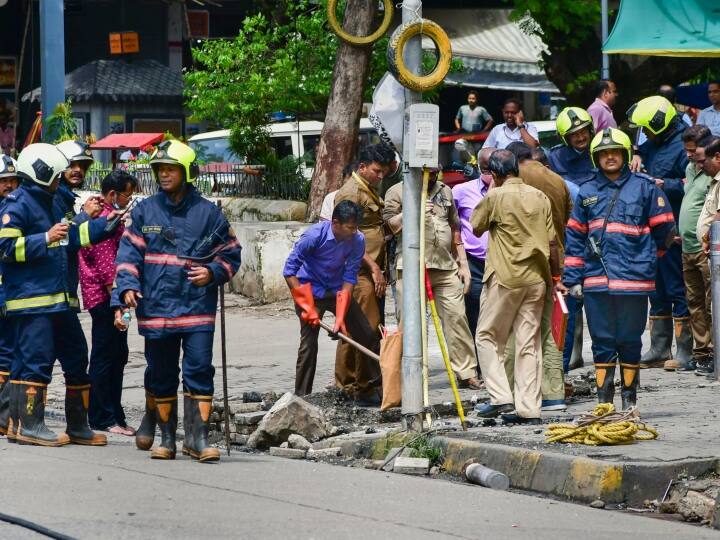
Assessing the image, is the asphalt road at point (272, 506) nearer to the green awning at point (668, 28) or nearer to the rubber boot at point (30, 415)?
the rubber boot at point (30, 415)

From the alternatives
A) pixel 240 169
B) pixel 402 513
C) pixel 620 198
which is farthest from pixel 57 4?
pixel 402 513

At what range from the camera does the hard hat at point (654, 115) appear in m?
11.9

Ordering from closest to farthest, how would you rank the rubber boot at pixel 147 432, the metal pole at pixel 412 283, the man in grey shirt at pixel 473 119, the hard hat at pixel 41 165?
the metal pole at pixel 412 283
the rubber boot at pixel 147 432
the hard hat at pixel 41 165
the man in grey shirt at pixel 473 119

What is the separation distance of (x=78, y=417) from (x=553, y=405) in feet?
10.4

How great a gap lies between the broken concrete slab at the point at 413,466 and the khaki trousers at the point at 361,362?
Answer: 2457 mm

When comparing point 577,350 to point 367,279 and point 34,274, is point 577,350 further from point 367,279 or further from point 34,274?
point 34,274

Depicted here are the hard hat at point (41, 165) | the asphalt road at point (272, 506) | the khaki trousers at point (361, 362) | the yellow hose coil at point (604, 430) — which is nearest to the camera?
the asphalt road at point (272, 506)

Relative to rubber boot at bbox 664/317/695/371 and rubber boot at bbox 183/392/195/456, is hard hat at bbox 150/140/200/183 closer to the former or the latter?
rubber boot at bbox 183/392/195/456

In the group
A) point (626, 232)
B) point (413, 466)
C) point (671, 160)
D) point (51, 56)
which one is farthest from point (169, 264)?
point (51, 56)

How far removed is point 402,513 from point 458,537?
0.60m

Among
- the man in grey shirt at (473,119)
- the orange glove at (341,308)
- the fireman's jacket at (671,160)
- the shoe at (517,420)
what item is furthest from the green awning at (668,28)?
the man in grey shirt at (473,119)

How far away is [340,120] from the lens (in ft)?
58.0

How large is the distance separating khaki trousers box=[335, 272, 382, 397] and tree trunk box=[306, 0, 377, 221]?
20.2 ft

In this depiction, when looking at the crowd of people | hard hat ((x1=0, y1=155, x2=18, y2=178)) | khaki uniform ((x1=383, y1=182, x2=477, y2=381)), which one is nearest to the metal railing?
the crowd of people
